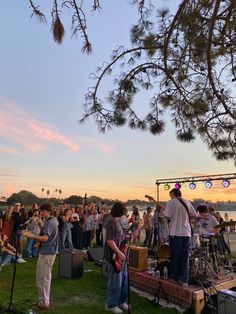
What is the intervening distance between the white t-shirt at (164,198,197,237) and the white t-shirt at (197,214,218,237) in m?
1.51

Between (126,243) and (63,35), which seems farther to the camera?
(126,243)

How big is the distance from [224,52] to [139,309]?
15.7 feet

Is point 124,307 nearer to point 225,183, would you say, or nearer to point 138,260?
point 138,260

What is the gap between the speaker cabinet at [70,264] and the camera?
26.6 ft

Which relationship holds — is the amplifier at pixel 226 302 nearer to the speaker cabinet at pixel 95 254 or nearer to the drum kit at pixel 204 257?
the drum kit at pixel 204 257

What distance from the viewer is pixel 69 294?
6918 mm

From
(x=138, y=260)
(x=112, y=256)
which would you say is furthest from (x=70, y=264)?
(x=112, y=256)

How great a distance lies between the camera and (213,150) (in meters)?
7.50

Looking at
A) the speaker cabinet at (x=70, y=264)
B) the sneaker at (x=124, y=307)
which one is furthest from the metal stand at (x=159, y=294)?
the speaker cabinet at (x=70, y=264)

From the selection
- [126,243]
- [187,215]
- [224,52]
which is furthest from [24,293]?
[224,52]

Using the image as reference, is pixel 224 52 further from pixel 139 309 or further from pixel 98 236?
pixel 98 236

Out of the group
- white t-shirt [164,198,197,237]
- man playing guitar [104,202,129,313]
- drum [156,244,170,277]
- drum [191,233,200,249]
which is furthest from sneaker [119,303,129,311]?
drum [191,233,200,249]

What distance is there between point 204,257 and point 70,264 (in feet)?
9.96

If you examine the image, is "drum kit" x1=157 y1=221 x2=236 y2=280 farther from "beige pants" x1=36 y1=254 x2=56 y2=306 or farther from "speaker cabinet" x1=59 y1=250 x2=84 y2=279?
"beige pants" x1=36 y1=254 x2=56 y2=306
